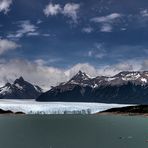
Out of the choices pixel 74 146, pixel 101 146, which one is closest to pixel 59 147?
pixel 74 146

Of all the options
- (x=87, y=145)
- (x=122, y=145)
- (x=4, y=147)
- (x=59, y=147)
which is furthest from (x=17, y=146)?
(x=122, y=145)

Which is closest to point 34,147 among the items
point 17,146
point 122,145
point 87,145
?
point 17,146

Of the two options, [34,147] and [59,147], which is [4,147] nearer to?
[34,147]

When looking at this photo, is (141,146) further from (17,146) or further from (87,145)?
(17,146)

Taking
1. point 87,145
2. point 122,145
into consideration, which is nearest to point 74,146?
point 87,145

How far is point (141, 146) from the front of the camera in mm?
100875

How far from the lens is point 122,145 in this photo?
10288cm

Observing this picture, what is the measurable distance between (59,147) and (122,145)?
683 inches

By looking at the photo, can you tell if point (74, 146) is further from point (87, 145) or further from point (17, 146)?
point (17, 146)

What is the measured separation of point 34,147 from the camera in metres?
99.9

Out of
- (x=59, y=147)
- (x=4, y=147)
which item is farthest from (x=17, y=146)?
(x=59, y=147)

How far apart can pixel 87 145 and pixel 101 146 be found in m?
4.66

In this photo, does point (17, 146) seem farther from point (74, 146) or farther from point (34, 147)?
point (74, 146)

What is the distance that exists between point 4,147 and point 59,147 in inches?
586
